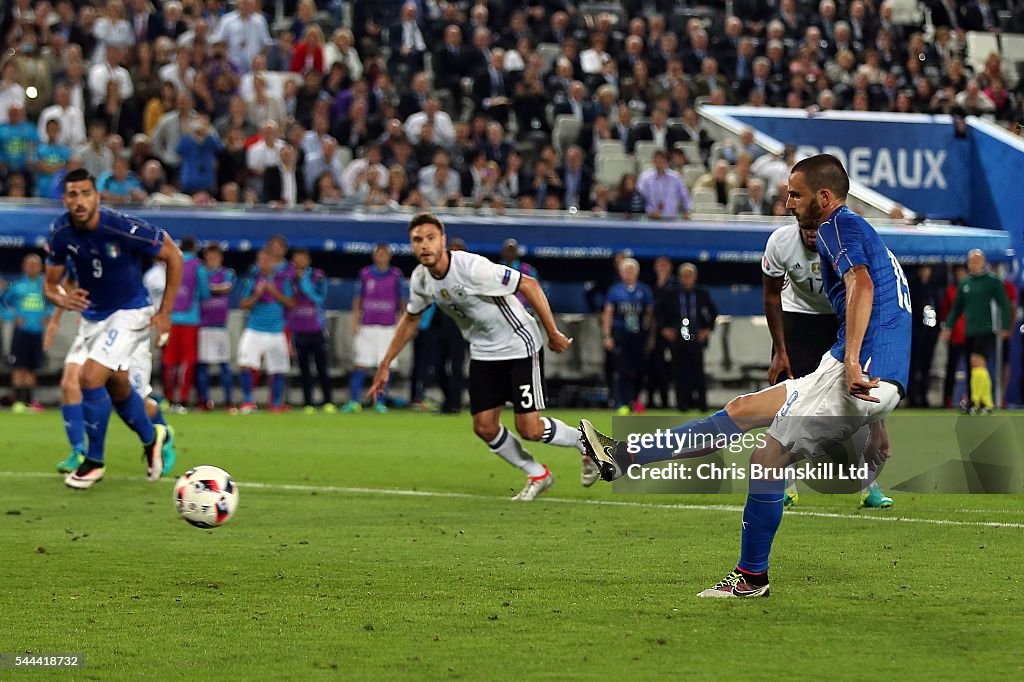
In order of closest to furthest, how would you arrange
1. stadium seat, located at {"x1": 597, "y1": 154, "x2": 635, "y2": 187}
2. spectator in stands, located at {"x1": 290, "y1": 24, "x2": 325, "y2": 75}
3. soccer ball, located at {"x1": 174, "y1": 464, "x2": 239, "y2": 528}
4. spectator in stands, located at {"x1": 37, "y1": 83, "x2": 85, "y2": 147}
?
soccer ball, located at {"x1": 174, "y1": 464, "x2": 239, "y2": 528} < spectator in stands, located at {"x1": 37, "y1": 83, "x2": 85, "y2": 147} < spectator in stands, located at {"x1": 290, "y1": 24, "x2": 325, "y2": 75} < stadium seat, located at {"x1": 597, "y1": 154, "x2": 635, "y2": 187}

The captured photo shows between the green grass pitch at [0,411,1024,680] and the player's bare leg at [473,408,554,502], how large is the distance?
24cm

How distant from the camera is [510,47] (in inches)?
1035

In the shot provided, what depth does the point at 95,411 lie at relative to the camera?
1179cm

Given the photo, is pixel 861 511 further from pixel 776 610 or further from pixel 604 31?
pixel 604 31

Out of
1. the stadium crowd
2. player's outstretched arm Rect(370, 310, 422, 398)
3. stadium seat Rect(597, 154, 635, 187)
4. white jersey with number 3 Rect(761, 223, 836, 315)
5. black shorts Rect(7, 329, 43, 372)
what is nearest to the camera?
white jersey with number 3 Rect(761, 223, 836, 315)

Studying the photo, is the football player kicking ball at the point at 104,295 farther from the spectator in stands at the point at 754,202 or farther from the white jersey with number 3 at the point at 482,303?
the spectator in stands at the point at 754,202

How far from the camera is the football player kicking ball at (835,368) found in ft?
22.4

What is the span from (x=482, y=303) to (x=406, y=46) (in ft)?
48.8

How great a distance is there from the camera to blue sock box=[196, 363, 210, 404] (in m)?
21.3

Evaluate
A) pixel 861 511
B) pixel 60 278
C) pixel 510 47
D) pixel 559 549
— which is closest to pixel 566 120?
pixel 510 47

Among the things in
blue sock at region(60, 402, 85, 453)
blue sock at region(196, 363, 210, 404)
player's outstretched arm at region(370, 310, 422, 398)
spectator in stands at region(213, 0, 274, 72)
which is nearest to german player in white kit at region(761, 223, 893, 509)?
player's outstretched arm at region(370, 310, 422, 398)

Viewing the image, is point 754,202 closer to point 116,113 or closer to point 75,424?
point 116,113

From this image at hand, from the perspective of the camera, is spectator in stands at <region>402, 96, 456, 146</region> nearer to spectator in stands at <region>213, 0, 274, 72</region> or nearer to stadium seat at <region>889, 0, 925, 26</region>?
spectator in stands at <region>213, 0, 274, 72</region>

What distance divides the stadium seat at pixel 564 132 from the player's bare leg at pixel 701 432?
56.3 feet
